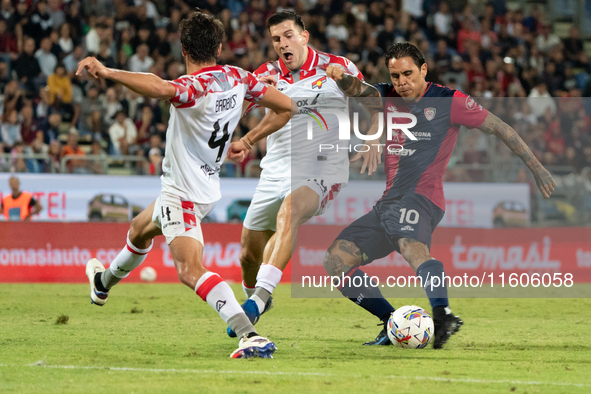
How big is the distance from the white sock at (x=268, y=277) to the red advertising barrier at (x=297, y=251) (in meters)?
6.56

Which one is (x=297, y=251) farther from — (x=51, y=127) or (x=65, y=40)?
(x=65, y=40)

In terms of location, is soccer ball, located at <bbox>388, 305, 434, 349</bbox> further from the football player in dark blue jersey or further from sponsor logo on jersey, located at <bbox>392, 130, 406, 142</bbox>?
sponsor logo on jersey, located at <bbox>392, 130, 406, 142</bbox>

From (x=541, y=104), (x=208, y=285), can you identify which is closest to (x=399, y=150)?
(x=208, y=285)

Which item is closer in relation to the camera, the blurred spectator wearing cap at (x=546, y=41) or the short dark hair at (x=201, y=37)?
the short dark hair at (x=201, y=37)

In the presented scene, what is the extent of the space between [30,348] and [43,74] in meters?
10.9

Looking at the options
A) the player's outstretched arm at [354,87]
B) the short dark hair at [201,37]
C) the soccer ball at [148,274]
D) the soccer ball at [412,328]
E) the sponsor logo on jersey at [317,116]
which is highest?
the short dark hair at [201,37]

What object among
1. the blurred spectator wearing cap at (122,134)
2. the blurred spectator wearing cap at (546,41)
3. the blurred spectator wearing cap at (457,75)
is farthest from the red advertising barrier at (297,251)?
the blurred spectator wearing cap at (546,41)

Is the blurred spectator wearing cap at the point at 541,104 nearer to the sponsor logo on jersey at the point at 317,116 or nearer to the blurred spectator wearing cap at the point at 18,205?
the sponsor logo on jersey at the point at 317,116

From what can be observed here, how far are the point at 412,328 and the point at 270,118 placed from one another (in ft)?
6.65

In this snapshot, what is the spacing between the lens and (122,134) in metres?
14.6

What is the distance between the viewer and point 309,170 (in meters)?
6.68

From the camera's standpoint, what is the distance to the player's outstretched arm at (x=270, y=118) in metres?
5.66

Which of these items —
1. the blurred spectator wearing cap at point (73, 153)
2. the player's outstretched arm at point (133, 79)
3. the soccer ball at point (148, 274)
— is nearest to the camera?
the player's outstretched arm at point (133, 79)

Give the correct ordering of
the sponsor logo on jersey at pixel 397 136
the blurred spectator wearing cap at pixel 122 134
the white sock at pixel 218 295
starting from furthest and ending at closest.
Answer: the blurred spectator wearing cap at pixel 122 134 → the sponsor logo on jersey at pixel 397 136 → the white sock at pixel 218 295
